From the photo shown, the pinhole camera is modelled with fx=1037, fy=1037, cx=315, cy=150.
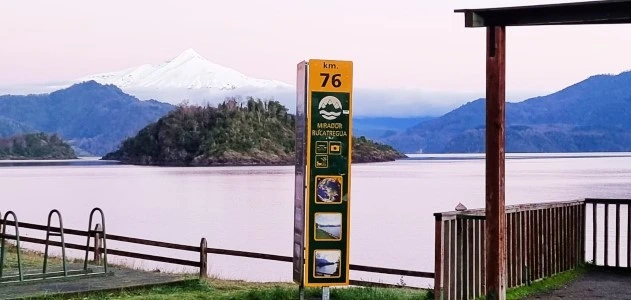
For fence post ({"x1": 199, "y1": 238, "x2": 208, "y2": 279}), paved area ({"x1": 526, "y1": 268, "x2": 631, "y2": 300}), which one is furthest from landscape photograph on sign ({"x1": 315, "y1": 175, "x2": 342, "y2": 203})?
fence post ({"x1": 199, "y1": 238, "x2": 208, "y2": 279})

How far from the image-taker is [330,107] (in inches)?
460

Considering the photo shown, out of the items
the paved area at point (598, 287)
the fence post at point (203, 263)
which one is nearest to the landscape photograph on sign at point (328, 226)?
the paved area at point (598, 287)

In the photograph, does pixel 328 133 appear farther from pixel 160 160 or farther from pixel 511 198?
pixel 160 160

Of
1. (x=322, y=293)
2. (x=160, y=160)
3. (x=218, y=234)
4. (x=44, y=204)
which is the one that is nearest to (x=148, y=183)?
(x=160, y=160)

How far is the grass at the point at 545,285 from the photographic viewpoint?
1241 centimetres

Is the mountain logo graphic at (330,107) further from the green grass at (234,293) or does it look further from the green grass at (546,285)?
the green grass at (546,285)

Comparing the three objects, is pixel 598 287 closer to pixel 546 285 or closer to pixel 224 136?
pixel 546 285

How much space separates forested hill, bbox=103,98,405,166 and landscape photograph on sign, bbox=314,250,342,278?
10486cm

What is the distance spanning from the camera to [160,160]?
147875 mm

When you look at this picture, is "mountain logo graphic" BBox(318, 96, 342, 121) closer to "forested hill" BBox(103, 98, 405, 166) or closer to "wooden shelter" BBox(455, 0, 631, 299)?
"wooden shelter" BBox(455, 0, 631, 299)

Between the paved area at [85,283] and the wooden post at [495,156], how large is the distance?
5.15 metres

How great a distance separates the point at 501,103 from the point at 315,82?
81.7 inches

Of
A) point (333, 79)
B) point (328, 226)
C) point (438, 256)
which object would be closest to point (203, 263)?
point (328, 226)

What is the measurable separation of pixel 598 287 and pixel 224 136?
4495 inches
